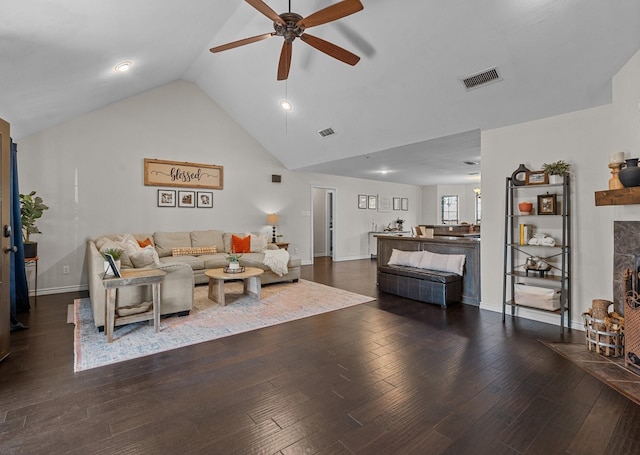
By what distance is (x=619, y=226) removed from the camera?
294cm

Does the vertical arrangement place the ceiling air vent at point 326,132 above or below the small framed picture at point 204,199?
above

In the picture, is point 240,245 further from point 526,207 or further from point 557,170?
point 557,170

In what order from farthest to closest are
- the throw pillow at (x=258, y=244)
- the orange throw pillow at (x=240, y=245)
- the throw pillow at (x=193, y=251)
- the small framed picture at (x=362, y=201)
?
1. the small framed picture at (x=362, y=201)
2. the throw pillow at (x=258, y=244)
3. the orange throw pillow at (x=240, y=245)
4. the throw pillow at (x=193, y=251)


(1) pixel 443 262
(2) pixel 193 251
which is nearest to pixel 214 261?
(2) pixel 193 251

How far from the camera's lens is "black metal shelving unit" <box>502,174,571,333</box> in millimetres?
3562

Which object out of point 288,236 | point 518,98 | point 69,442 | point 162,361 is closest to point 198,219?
point 288,236

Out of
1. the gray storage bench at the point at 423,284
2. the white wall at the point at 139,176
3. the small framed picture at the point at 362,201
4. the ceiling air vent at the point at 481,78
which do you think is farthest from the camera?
the small framed picture at the point at 362,201

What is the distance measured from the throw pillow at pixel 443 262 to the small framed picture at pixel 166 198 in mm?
4902

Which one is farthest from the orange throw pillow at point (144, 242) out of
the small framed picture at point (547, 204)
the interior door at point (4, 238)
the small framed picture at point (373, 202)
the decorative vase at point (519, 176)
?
the small framed picture at point (373, 202)

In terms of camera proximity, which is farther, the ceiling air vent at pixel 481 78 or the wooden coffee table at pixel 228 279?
the wooden coffee table at pixel 228 279

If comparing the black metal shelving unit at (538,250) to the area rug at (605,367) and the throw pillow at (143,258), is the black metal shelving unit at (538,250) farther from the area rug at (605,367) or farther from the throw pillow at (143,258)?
the throw pillow at (143,258)

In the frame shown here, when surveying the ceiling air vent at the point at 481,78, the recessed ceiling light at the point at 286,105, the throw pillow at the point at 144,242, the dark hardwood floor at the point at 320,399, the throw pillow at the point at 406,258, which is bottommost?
the dark hardwood floor at the point at 320,399

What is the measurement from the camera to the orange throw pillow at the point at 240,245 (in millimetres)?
6484

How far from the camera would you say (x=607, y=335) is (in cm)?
280
